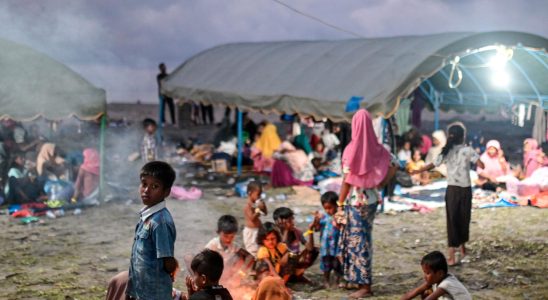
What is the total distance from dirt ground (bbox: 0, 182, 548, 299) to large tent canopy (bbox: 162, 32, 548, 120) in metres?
2.35

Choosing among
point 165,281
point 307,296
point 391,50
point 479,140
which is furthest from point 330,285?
point 479,140

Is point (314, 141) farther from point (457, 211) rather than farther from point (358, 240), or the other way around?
point (358, 240)

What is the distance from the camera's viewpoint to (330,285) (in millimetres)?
6797

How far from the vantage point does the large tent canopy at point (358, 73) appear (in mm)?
11211

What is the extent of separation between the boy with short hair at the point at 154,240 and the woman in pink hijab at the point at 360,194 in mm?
2851

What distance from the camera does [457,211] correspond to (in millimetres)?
7707

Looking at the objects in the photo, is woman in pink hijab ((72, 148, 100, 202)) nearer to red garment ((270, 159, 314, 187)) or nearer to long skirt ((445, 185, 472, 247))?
red garment ((270, 159, 314, 187))

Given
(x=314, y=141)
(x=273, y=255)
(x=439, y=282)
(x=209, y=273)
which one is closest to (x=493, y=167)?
(x=314, y=141)

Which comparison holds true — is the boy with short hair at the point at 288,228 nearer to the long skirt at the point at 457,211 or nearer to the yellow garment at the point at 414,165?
the long skirt at the point at 457,211

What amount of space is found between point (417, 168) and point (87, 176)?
23.9 ft

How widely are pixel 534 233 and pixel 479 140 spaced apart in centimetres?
895

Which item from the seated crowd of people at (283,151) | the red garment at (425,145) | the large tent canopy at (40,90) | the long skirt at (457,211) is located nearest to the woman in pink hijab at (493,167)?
the red garment at (425,145)

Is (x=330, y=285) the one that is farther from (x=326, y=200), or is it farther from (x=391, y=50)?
(x=391, y=50)

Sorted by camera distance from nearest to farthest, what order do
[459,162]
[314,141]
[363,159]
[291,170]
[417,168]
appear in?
1. [363,159]
2. [459,162]
3. [291,170]
4. [417,168]
5. [314,141]
